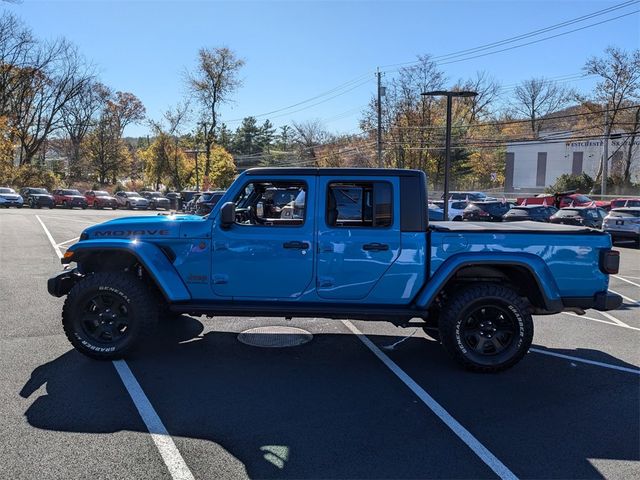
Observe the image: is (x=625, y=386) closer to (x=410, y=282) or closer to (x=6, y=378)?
(x=410, y=282)

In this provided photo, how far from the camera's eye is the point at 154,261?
5113 mm

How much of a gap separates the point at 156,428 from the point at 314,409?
3.97 feet

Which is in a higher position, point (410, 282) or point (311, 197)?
point (311, 197)

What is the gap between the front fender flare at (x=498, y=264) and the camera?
16.0ft

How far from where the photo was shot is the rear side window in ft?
16.8

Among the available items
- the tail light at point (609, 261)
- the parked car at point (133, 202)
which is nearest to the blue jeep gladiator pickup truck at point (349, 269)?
the tail light at point (609, 261)

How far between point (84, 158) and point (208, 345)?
6914 cm

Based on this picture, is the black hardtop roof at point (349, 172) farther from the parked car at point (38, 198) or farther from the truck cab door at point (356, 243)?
the parked car at point (38, 198)

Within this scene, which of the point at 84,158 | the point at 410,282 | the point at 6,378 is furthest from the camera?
the point at 84,158

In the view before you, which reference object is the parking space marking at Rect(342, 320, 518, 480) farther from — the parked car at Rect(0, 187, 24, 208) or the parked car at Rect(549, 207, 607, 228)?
the parked car at Rect(0, 187, 24, 208)

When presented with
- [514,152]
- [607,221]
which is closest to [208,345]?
[607,221]

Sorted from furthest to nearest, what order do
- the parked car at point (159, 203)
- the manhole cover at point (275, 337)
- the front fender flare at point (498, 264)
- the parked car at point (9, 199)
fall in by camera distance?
the parked car at point (159, 203) → the parked car at point (9, 199) → the manhole cover at point (275, 337) → the front fender flare at point (498, 264)

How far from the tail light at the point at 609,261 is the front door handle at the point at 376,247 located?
2.04 m

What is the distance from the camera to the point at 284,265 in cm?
505
